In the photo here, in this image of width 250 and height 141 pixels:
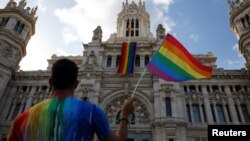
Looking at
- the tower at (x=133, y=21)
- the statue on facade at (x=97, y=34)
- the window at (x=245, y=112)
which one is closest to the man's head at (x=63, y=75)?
the window at (x=245, y=112)

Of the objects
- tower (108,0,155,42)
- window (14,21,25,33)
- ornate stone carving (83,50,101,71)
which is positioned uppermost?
tower (108,0,155,42)

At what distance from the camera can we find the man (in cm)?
270

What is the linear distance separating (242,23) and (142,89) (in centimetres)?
1473

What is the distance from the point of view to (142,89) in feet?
82.1

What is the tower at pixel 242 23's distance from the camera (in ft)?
86.2

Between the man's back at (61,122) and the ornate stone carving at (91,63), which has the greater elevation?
the ornate stone carving at (91,63)

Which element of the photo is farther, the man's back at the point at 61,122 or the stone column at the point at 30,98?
the stone column at the point at 30,98

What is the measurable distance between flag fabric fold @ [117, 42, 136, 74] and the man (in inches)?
387

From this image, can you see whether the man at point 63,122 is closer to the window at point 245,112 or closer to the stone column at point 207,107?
the stone column at point 207,107

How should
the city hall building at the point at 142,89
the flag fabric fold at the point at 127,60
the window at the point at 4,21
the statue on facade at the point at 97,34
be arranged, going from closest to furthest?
the flag fabric fold at the point at 127,60, the city hall building at the point at 142,89, the window at the point at 4,21, the statue on facade at the point at 97,34

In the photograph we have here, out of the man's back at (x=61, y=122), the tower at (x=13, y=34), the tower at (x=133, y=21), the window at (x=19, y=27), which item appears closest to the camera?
the man's back at (x=61, y=122)

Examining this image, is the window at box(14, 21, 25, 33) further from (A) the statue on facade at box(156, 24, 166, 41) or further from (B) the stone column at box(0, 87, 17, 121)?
(A) the statue on facade at box(156, 24, 166, 41)

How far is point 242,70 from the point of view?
85.0 feet

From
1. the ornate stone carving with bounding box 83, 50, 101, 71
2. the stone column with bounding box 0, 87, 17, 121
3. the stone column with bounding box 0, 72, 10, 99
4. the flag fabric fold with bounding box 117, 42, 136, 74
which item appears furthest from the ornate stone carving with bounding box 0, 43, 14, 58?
the flag fabric fold with bounding box 117, 42, 136, 74
